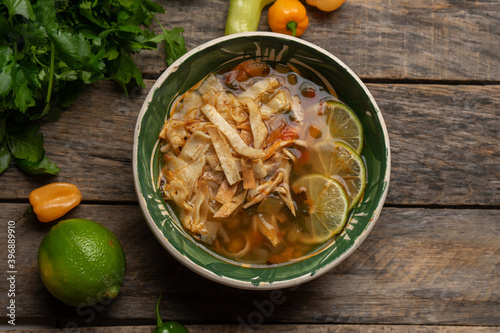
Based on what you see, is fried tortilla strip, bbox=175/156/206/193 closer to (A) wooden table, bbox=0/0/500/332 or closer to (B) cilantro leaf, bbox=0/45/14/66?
(A) wooden table, bbox=0/0/500/332

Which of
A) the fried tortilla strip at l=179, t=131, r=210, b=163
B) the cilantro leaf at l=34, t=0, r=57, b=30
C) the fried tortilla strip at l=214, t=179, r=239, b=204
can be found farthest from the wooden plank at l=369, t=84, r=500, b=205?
the cilantro leaf at l=34, t=0, r=57, b=30

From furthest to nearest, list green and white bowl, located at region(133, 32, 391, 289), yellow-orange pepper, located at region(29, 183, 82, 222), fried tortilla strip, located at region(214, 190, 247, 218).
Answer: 1. yellow-orange pepper, located at region(29, 183, 82, 222)
2. fried tortilla strip, located at region(214, 190, 247, 218)
3. green and white bowl, located at region(133, 32, 391, 289)

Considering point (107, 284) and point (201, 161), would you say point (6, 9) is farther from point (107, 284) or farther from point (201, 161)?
point (107, 284)

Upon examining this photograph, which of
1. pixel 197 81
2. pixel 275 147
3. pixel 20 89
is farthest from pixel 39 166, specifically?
pixel 275 147

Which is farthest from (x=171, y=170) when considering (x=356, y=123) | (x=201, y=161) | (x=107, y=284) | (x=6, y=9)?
(x=6, y=9)

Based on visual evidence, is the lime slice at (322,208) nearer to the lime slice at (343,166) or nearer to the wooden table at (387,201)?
the lime slice at (343,166)

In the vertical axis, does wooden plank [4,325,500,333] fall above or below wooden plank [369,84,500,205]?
below

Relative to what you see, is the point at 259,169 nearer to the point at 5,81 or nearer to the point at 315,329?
the point at 315,329
